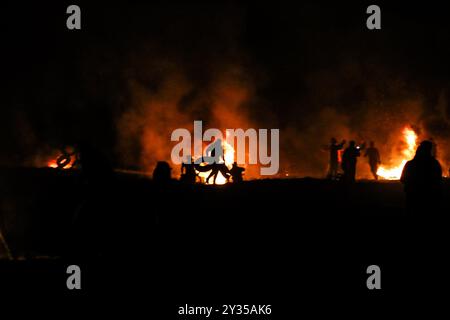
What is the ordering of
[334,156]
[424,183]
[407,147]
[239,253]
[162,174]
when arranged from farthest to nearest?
1. [407,147]
2. [334,156]
3. [162,174]
4. [239,253]
5. [424,183]

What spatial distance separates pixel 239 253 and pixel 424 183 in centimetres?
323

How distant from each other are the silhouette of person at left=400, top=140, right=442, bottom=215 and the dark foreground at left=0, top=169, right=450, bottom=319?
197mm

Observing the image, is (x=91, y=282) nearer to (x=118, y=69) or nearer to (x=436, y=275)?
(x=436, y=275)

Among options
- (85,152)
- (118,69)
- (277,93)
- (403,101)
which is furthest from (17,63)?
(85,152)

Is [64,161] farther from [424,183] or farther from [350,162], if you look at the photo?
[424,183]

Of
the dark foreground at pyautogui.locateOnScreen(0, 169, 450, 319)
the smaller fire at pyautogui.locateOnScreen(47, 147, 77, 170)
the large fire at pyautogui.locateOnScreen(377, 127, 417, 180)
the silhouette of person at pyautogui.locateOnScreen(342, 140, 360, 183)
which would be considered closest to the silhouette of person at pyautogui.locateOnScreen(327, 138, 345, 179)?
the silhouette of person at pyautogui.locateOnScreen(342, 140, 360, 183)

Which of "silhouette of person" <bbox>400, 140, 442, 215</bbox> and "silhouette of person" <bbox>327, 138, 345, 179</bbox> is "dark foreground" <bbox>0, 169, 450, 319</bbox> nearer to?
"silhouette of person" <bbox>400, 140, 442, 215</bbox>

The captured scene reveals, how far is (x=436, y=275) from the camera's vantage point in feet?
26.4

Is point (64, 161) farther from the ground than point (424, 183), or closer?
farther from the ground

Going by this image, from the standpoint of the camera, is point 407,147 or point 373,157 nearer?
point 373,157

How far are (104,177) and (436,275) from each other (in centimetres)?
517

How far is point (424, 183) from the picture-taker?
29.6ft

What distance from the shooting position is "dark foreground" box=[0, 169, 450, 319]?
7.20 m

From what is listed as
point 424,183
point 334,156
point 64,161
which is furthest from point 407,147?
point 424,183
